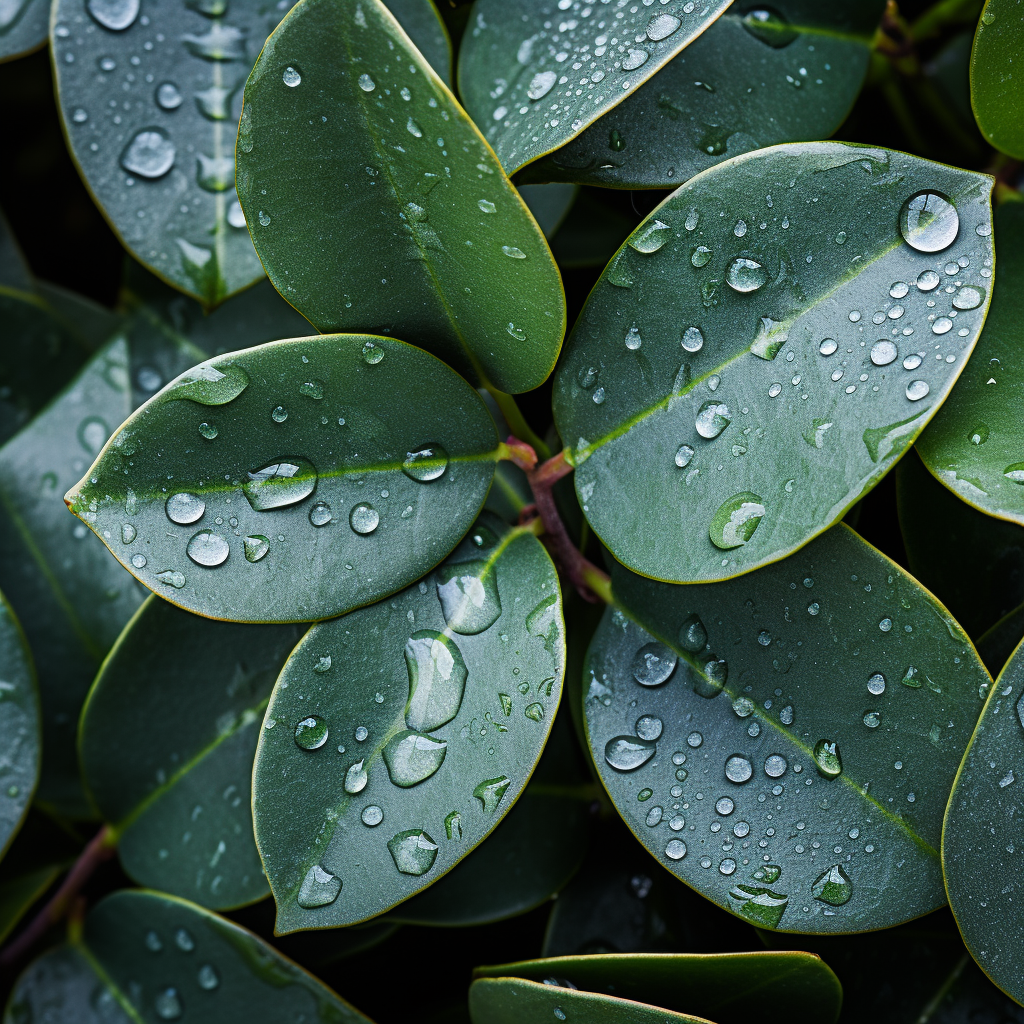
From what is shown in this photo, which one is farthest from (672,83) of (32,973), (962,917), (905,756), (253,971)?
(32,973)

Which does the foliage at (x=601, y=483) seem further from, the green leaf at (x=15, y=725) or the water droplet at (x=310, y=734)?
the green leaf at (x=15, y=725)

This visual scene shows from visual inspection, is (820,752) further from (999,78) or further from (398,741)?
(999,78)

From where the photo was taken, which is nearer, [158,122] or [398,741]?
[398,741]

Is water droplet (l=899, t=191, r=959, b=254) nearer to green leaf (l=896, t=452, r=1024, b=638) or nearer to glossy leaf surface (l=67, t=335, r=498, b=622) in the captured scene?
green leaf (l=896, t=452, r=1024, b=638)

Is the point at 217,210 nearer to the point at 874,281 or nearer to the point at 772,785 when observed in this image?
the point at 874,281

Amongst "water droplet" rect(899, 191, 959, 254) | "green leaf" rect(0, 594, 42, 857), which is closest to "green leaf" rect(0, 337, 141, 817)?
"green leaf" rect(0, 594, 42, 857)

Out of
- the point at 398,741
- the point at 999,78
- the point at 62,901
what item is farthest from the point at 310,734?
the point at 999,78
